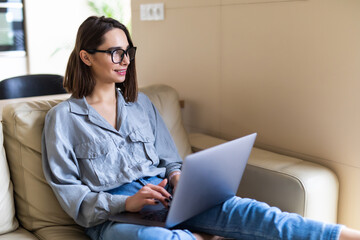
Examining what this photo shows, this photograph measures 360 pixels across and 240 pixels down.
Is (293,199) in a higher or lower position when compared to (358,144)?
lower

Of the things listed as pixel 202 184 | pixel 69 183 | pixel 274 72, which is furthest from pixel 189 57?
pixel 202 184

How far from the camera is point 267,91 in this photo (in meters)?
2.20

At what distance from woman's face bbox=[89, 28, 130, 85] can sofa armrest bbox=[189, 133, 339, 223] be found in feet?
2.22

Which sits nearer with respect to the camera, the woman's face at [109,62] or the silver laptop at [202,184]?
the silver laptop at [202,184]

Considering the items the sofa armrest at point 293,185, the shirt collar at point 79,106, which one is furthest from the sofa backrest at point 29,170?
the sofa armrest at point 293,185

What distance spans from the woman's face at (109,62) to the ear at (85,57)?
1cm

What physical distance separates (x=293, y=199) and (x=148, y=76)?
53.1 inches

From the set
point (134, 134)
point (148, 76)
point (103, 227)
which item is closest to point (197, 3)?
point (148, 76)

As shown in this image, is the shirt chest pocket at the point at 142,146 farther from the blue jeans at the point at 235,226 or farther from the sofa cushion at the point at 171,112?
the sofa cushion at the point at 171,112

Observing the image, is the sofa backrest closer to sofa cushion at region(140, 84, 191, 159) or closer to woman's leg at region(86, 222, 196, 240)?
woman's leg at region(86, 222, 196, 240)

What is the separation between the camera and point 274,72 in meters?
2.16

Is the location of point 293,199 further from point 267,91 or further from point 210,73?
point 210,73

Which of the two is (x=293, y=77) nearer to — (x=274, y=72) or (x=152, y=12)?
(x=274, y=72)

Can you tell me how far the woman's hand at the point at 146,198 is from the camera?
5.01 ft
